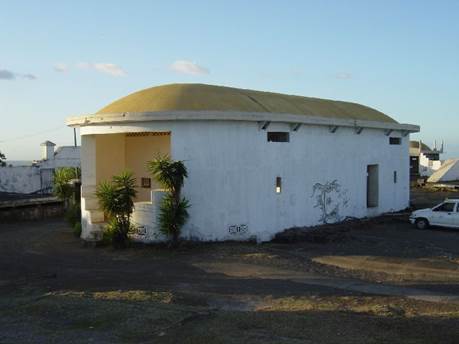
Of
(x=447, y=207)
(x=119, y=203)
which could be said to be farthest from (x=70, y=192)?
(x=447, y=207)

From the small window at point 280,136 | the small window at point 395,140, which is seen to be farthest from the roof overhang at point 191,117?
the small window at point 395,140

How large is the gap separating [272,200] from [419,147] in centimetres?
5171

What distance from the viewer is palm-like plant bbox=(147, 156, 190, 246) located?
17094mm

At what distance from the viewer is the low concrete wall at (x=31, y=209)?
90.6 ft

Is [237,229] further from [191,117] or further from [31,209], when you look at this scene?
[31,209]

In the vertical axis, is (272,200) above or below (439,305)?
above

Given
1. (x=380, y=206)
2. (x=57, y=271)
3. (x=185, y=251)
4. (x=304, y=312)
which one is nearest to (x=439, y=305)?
(x=304, y=312)

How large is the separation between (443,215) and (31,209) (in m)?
18.9

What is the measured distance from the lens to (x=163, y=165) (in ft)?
56.0

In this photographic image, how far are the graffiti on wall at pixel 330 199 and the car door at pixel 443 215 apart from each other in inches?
131

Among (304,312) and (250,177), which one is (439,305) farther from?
(250,177)

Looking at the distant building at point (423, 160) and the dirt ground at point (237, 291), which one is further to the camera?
the distant building at point (423, 160)

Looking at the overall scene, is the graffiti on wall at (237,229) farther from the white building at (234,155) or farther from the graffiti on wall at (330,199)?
the graffiti on wall at (330,199)

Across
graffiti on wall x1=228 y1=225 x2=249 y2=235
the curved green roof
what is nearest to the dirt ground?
graffiti on wall x1=228 y1=225 x2=249 y2=235
